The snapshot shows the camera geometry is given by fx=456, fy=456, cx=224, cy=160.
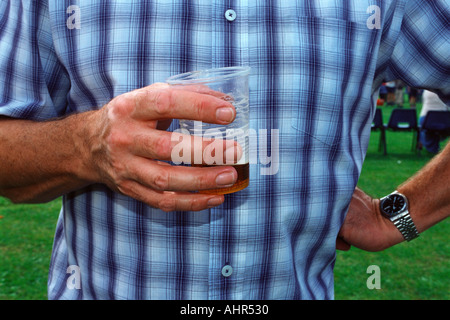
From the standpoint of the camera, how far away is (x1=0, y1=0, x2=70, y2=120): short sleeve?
1.40 m

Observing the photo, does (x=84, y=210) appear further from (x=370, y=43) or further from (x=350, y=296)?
(x=350, y=296)

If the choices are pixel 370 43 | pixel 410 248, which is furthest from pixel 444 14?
pixel 410 248

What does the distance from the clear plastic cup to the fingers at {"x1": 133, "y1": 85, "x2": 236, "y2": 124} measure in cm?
7

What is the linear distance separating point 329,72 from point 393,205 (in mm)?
771

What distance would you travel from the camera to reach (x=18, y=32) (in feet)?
4.58

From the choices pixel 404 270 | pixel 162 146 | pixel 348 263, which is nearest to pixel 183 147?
pixel 162 146

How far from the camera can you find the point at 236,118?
1.07m

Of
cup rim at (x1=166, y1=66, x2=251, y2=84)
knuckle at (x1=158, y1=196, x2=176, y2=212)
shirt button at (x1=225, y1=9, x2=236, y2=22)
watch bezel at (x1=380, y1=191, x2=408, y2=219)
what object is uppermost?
shirt button at (x1=225, y1=9, x2=236, y2=22)

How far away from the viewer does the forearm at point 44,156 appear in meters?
1.25

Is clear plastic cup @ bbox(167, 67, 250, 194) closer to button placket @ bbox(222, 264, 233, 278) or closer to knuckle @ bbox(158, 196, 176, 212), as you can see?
knuckle @ bbox(158, 196, 176, 212)

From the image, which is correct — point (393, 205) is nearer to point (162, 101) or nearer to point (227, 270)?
point (227, 270)

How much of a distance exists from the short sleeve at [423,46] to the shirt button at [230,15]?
653 mm

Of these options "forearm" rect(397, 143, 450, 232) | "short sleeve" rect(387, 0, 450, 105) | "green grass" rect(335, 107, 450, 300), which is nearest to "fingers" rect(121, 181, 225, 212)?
"short sleeve" rect(387, 0, 450, 105)
